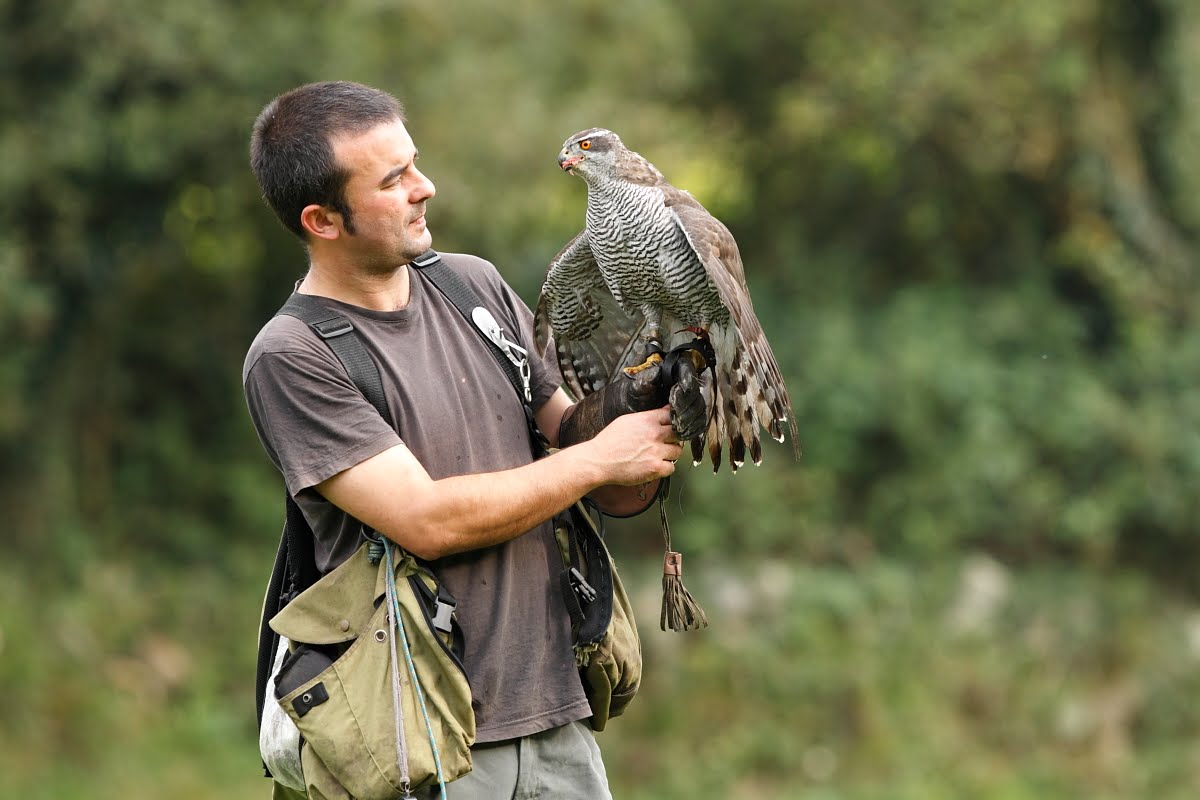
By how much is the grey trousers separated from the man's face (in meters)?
0.92

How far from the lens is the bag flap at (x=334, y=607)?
2.45 m

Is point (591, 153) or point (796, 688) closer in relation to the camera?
point (591, 153)

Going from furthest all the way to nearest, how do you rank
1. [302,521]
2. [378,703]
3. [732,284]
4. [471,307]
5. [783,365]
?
[783,365] → [732,284] → [471,307] → [302,521] → [378,703]

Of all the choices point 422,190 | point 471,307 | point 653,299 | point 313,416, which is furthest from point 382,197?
point 653,299

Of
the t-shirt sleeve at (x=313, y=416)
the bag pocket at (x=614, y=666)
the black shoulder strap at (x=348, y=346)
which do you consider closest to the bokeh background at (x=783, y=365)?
the bag pocket at (x=614, y=666)

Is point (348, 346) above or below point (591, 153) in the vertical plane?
below

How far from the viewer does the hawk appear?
9.94ft

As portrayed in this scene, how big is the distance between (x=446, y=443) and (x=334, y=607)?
36cm

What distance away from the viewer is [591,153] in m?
3.34

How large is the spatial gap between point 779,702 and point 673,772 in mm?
701

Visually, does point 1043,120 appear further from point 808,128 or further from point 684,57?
point 684,57

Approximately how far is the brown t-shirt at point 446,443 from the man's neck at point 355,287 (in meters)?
0.03

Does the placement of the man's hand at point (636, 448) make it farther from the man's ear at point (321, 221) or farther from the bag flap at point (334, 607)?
the man's ear at point (321, 221)

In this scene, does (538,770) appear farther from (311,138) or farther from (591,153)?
(591,153)
